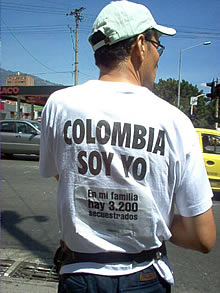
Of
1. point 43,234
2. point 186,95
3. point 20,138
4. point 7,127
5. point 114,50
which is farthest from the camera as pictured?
point 186,95

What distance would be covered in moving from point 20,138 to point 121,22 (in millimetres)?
11601

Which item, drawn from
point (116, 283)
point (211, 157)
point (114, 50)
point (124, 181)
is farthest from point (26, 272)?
point (211, 157)

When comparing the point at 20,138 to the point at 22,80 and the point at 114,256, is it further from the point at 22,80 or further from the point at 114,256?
the point at 22,80

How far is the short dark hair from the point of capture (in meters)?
1.15

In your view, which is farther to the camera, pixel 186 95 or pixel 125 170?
pixel 186 95

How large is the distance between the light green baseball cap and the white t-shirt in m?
0.20

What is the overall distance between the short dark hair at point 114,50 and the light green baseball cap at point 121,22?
0.05ft

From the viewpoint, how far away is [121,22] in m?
1.14

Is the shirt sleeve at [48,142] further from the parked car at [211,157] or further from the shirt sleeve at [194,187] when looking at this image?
the parked car at [211,157]

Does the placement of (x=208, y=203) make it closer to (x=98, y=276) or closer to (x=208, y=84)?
(x=98, y=276)

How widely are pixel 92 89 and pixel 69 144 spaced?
0.23 metres

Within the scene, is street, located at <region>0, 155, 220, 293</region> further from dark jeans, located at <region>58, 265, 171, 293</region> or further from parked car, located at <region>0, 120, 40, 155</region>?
parked car, located at <region>0, 120, 40, 155</region>

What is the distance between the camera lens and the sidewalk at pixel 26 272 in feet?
9.02

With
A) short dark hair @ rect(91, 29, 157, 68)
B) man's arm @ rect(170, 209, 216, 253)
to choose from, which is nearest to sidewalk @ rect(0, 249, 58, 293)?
man's arm @ rect(170, 209, 216, 253)
